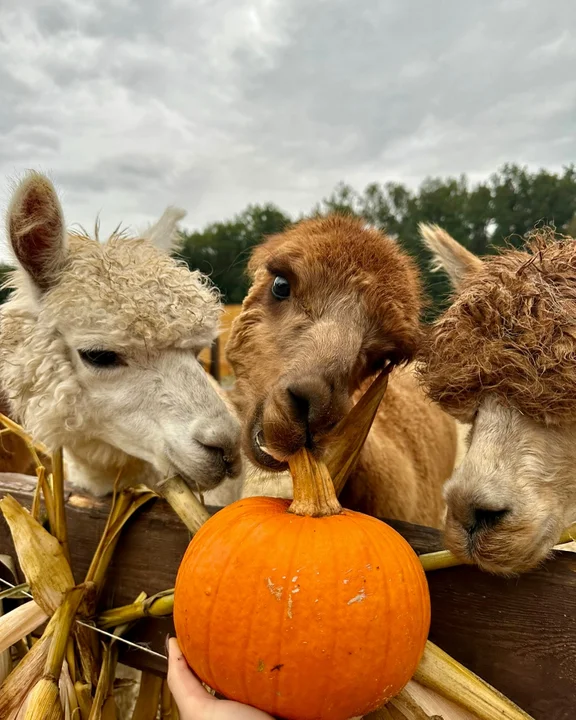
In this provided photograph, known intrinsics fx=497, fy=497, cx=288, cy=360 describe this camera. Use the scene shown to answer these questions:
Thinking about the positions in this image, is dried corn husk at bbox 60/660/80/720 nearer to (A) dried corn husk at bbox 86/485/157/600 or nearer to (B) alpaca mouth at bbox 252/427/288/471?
(A) dried corn husk at bbox 86/485/157/600

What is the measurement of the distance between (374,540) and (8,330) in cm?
178

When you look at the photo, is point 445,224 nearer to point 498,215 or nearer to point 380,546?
point 498,215

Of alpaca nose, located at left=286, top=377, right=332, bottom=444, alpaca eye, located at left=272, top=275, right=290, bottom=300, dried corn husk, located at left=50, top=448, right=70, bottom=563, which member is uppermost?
alpaca eye, located at left=272, top=275, right=290, bottom=300

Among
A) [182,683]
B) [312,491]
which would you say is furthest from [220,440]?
[182,683]

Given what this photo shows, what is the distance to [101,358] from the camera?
195 cm

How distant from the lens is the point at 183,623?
1152 mm

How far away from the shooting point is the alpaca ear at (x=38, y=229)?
189 centimetres

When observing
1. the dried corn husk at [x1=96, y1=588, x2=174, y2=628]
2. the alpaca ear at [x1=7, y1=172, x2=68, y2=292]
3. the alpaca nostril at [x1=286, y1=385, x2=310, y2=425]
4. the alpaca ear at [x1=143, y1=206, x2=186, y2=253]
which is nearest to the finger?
the dried corn husk at [x1=96, y1=588, x2=174, y2=628]

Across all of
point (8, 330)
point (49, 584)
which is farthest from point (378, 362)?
point (8, 330)

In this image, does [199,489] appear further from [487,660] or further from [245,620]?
[487,660]

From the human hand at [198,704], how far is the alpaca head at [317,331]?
0.59 meters

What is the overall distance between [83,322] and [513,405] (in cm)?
153

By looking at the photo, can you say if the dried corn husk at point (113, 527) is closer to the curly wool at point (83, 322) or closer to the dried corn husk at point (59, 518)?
the dried corn husk at point (59, 518)

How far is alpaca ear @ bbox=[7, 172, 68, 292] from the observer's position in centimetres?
189
